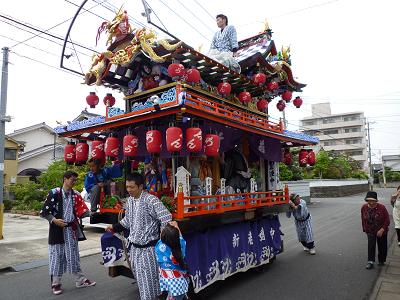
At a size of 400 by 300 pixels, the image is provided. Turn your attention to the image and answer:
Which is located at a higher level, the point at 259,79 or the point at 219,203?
the point at 259,79

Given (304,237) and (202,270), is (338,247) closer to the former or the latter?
(304,237)

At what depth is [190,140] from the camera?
5176 mm

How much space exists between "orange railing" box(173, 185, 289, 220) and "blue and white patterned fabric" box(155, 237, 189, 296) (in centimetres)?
84

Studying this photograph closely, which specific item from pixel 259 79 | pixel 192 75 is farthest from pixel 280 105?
pixel 192 75

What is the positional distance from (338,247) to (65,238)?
315 inches

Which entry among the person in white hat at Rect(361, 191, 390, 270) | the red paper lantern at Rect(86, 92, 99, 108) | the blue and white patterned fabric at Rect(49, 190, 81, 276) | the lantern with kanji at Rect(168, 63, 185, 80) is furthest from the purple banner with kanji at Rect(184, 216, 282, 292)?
the red paper lantern at Rect(86, 92, 99, 108)

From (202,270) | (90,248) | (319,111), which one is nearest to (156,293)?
(202,270)

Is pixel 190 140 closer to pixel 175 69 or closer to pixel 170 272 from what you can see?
pixel 175 69

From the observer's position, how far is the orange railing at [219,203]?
4.78 metres

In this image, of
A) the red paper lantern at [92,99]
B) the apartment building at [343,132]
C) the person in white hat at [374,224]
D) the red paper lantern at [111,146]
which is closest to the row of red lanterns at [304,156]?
the person in white hat at [374,224]

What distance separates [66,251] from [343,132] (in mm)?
76603

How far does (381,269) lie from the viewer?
23.7ft

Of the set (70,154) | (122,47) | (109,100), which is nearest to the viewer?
(122,47)

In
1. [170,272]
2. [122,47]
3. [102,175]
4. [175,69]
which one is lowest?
[170,272]
